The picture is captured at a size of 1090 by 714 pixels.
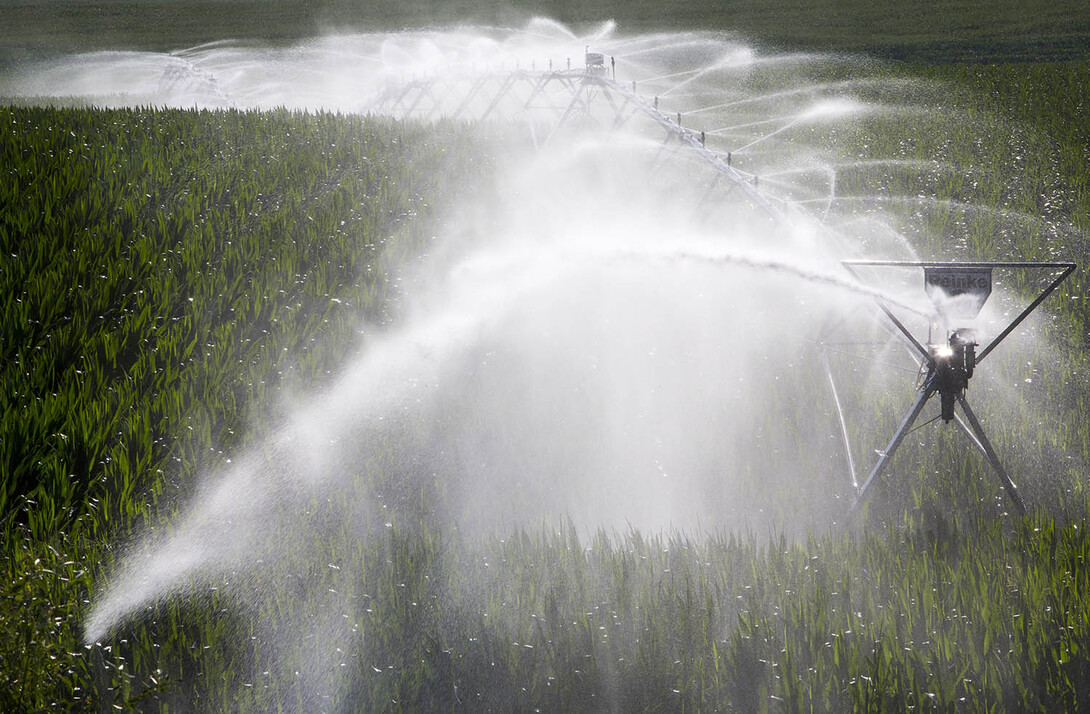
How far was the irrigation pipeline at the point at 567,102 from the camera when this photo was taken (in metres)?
7.93

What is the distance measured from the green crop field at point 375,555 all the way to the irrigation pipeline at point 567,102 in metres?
1.94

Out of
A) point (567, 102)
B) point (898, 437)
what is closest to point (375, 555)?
point (898, 437)

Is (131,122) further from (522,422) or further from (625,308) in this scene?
(522,422)

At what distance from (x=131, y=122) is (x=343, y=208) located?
4.00m

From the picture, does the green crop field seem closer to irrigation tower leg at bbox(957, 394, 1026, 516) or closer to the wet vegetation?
irrigation tower leg at bbox(957, 394, 1026, 516)

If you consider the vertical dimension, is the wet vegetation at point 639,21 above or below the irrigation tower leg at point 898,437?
above

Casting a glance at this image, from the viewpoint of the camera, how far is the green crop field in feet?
8.44

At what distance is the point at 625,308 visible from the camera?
6090 millimetres

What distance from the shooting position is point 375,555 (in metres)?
3.23

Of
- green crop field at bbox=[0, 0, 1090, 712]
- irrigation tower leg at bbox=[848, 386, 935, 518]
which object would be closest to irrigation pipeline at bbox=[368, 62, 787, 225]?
green crop field at bbox=[0, 0, 1090, 712]

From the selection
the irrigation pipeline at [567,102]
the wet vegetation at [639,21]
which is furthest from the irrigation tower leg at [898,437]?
the wet vegetation at [639,21]

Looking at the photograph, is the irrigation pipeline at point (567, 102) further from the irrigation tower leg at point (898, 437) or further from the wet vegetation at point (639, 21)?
the wet vegetation at point (639, 21)

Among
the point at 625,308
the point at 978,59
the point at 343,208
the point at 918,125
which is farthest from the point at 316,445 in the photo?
the point at 978,59

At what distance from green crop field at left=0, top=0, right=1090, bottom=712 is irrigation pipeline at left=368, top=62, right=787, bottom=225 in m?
1.94
